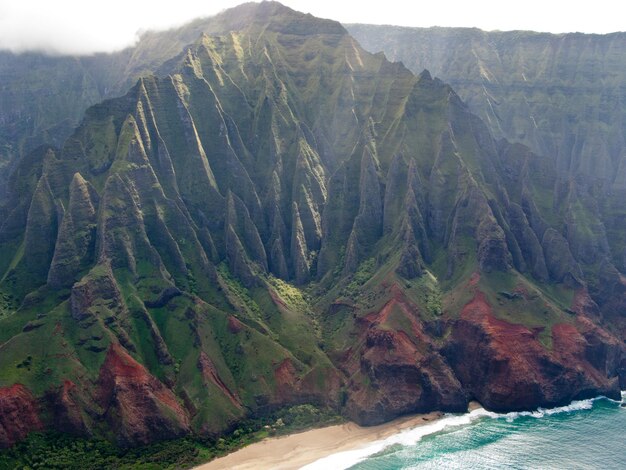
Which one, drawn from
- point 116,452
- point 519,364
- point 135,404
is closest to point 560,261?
point 519,364

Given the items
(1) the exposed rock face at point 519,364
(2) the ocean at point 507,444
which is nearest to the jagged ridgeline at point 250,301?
(1) the exposed rock face at point 519,364

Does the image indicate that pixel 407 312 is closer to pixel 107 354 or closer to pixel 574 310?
pixel 574 310

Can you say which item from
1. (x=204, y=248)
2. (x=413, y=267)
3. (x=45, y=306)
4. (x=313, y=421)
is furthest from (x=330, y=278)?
(x=45, y=306)

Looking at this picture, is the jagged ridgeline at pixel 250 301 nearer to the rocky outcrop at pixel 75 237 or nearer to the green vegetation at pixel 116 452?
the rocky outcrop at pixel 75 237

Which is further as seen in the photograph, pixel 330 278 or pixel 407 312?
pixel 330 278

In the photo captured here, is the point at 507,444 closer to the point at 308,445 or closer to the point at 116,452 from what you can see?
the point at 308,445

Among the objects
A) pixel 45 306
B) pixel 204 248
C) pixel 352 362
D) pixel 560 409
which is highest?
pixel 204 248

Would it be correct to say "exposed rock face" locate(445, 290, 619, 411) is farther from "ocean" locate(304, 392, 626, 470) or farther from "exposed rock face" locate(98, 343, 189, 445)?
"exposed rock face" locate(98, 343, 189, 445)
